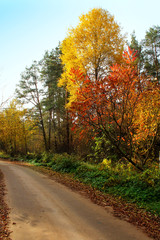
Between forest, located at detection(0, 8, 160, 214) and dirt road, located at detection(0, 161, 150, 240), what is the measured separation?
5.30 feet

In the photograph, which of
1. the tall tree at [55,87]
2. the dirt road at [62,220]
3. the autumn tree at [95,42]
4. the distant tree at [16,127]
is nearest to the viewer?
the dirt road at [62,220]

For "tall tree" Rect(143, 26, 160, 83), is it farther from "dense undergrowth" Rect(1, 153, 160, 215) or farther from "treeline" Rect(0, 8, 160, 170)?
"dense undergrowth" Rect(1, 153, 160, 215)

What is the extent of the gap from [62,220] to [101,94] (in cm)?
448

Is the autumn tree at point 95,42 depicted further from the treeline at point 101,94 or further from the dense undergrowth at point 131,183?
the dense undergrowth at point 131,183

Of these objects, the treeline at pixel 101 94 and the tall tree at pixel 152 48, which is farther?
the tall tree at pixel 152 48

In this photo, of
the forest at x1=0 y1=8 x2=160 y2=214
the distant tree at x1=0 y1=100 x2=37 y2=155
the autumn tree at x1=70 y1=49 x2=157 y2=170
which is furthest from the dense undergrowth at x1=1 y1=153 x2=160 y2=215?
the distant tree at x1=0 y1=100 x2=37 y2=155

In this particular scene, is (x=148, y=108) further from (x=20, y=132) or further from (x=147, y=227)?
(x=20, y=132)

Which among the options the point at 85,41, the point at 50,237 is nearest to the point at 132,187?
the point at 50,237

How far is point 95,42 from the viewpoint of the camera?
12.9m

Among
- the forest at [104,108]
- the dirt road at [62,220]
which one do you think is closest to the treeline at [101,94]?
the forest at [104,108]

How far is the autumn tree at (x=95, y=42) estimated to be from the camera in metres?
12.8

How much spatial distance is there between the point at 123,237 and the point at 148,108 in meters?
5.52

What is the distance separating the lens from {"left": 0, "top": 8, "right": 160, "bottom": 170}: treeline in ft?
23.6

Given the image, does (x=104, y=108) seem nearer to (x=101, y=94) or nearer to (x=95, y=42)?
(x=101, y=94)
